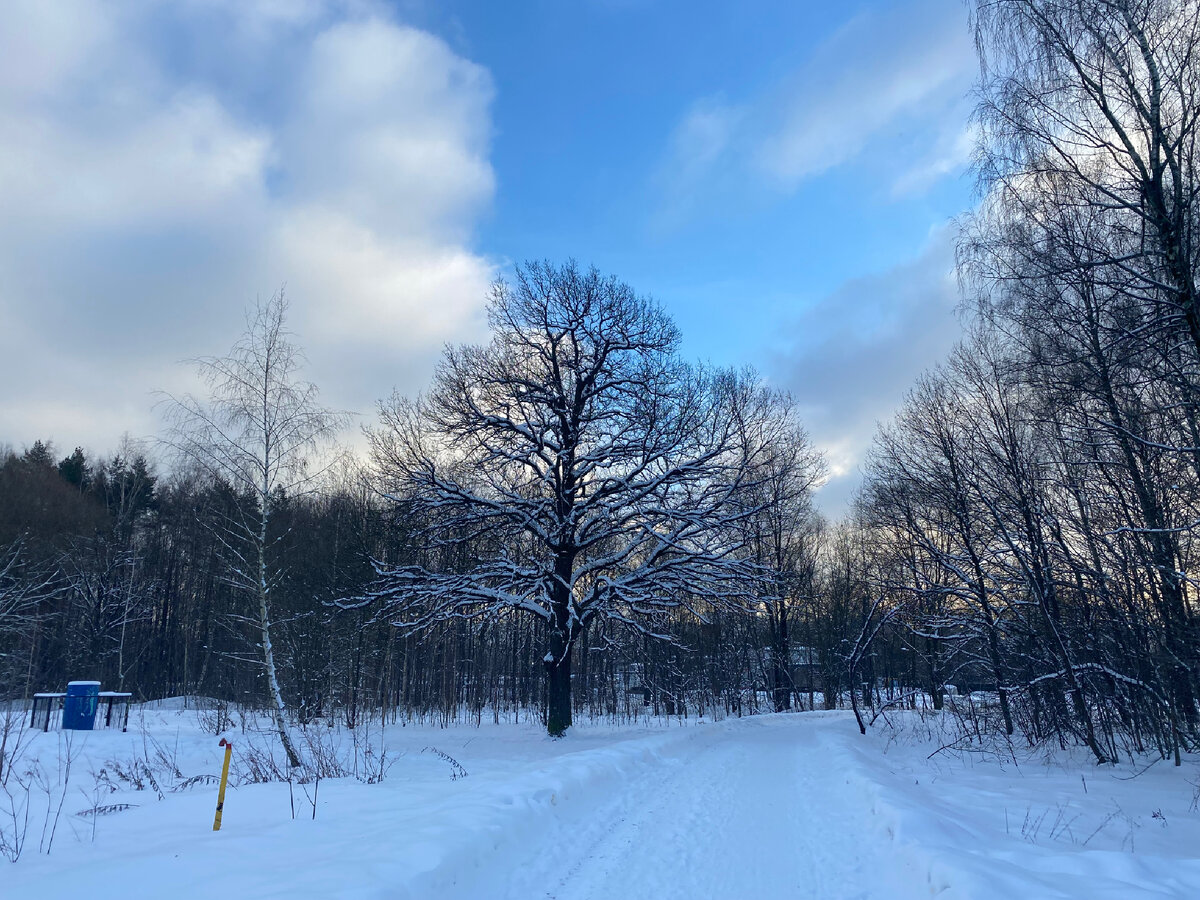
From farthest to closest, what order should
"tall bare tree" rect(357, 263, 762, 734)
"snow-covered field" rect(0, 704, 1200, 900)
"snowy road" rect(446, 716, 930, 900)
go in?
"tall bare tree" rect(357, 263, 762, 734) < "snowy road" rect(446, 716, 930, 900) < "snow-covered field" rect(0, 704, 1200, 900)

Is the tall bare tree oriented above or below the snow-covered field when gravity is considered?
above

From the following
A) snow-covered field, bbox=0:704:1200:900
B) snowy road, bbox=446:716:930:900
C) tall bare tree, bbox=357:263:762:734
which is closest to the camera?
snow-covered field, bbox=0:704:1200:900

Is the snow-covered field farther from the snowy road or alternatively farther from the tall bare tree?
the tall bare tree

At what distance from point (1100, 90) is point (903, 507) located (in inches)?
407

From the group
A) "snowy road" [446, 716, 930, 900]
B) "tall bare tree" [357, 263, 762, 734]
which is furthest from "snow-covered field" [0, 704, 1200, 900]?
"tall bare tree" [357, 263, 762, 734]

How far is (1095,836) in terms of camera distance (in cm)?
697

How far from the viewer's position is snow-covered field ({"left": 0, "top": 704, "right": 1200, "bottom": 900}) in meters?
4.92

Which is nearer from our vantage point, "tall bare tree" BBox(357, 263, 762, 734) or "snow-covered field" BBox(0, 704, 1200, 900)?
"snow-covered field" BBox(0, 704, 1200, 900)

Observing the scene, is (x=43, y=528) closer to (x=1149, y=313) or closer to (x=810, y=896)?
(x=810, y=896)

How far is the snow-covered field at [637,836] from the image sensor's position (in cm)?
492

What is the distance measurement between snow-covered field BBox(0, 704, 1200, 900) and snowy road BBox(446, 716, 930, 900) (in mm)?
29

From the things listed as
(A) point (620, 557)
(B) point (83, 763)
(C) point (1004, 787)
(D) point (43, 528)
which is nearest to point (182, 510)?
(D) point (43, 528)

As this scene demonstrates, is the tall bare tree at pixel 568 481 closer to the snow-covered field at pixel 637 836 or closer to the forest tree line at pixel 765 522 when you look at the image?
the forest tree line at pixel 765 522

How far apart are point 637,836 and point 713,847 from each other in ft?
2.75
